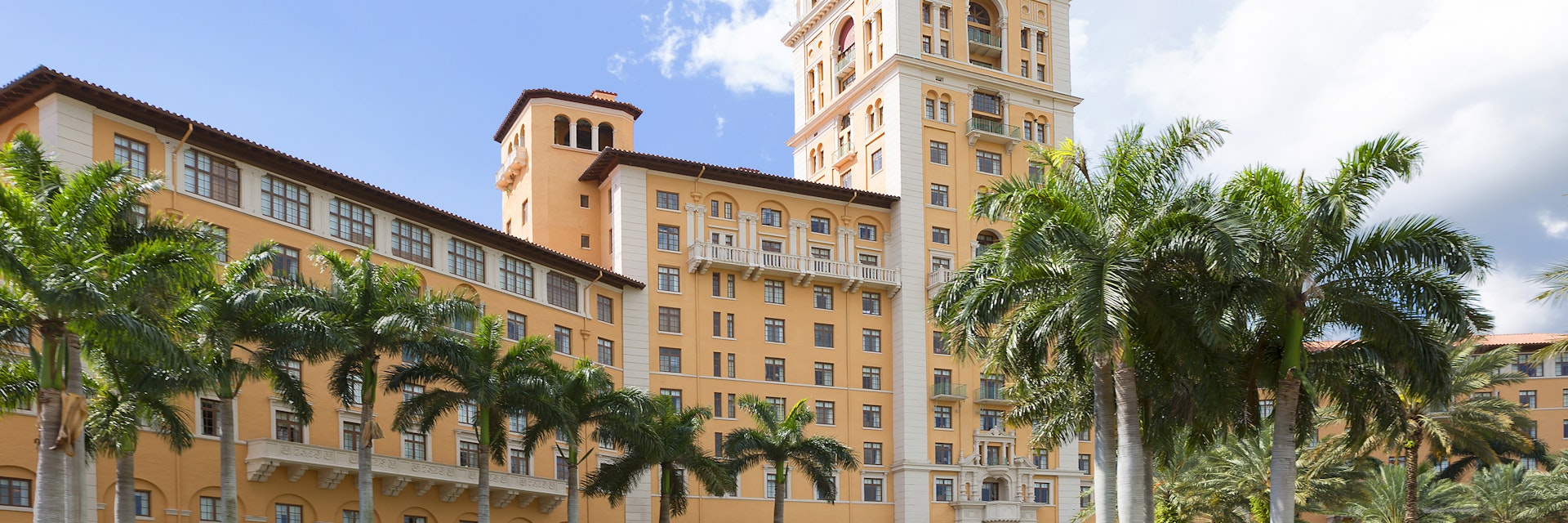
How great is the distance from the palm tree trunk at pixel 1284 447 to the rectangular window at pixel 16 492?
36604 mm

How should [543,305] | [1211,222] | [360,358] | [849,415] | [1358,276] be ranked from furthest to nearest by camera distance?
[849,415]
[543,305]
[360,358]
[1358,276]
[1211,222]

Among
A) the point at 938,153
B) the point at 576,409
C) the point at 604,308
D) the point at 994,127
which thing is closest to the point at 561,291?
the point at 604,308

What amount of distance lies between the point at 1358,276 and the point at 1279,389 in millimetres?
2934

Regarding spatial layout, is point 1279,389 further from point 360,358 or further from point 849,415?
point 849,415

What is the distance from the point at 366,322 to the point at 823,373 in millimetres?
39029

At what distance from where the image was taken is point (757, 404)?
6288cm

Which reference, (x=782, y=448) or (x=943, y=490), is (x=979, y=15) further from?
(x=782, y=448)

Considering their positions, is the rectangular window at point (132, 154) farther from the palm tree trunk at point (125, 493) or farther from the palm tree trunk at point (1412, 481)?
the palm tree trunk at point (1412, 481)

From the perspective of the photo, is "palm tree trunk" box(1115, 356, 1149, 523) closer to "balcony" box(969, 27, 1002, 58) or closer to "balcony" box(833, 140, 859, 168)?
"balcony" box(833, 140, 859, 168)

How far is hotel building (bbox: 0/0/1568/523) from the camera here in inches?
2490

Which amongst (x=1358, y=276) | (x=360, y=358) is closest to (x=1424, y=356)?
(x=1358, y=276)

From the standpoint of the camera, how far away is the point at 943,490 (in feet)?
262

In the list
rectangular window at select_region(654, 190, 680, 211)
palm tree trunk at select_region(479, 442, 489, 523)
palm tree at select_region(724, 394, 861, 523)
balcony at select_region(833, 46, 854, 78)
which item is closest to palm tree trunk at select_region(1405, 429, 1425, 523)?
palm tree at select_region(724, 394, 861, 523)

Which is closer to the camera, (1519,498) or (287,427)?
(287,427)
